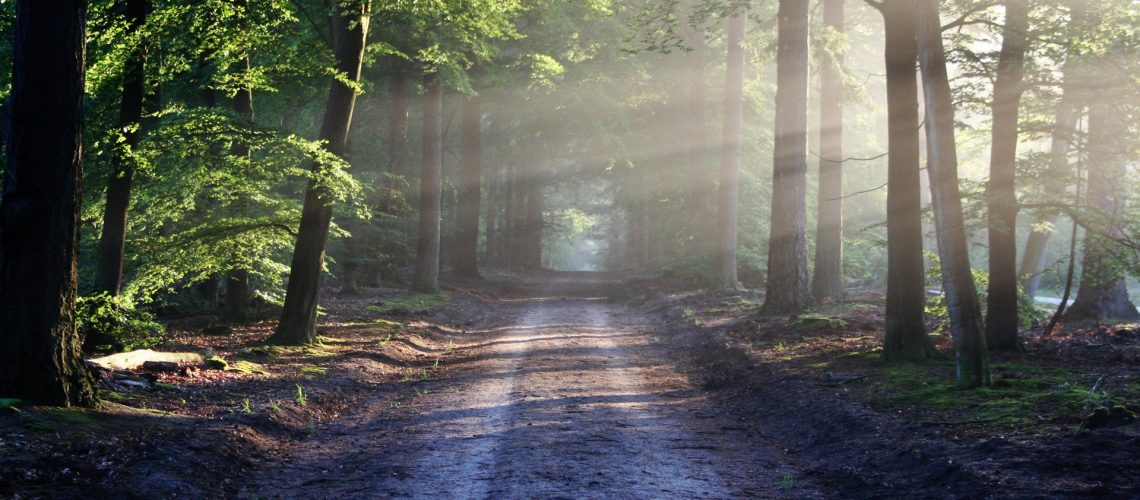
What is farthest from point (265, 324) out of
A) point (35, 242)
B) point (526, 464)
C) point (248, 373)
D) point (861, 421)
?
point (861, 421)

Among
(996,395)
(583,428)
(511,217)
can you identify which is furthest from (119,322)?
(511,217)

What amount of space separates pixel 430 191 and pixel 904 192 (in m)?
17.0

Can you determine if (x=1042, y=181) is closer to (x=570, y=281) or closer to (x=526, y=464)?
(x=526, y=464)

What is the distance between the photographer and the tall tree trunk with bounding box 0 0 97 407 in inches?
287

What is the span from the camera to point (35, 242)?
7.38m

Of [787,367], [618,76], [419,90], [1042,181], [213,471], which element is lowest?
[213,471]

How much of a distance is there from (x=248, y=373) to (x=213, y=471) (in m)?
4.72

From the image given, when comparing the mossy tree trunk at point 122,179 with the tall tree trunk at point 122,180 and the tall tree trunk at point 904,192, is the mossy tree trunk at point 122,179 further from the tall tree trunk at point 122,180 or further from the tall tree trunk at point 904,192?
the tall tree trunk at point 904,192

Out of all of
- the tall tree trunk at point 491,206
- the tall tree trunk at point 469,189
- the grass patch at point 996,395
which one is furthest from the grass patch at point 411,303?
the tall tree trunk at point 491,206

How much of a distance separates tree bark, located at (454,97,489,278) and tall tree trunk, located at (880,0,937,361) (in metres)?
22.6

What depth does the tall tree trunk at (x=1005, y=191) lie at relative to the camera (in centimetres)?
1247

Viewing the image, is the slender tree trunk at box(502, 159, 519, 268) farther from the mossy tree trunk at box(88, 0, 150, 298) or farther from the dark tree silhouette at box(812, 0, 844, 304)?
the mossy tree trunk at box(88, 0, 150, 298)

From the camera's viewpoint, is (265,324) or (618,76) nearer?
(265,324)

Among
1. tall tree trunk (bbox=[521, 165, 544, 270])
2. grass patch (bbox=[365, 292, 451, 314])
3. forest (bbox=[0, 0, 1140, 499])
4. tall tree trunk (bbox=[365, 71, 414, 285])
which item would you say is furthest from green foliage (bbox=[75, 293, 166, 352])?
tall tree trunk (bbox=[521, 165, 544, 270])
